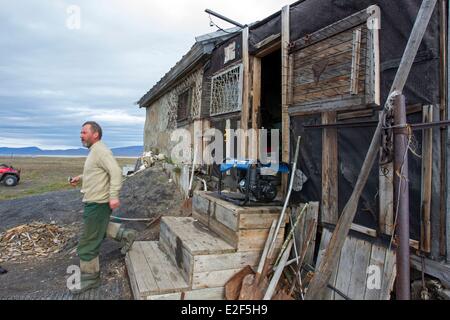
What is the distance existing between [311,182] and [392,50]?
5.59 feet

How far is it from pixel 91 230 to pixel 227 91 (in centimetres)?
351

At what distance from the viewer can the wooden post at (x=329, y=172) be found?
3.58 metres

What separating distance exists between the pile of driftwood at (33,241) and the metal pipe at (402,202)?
545cm

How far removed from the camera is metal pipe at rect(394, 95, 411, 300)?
90.6 inches

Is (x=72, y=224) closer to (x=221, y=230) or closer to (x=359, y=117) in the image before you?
(x=221, y=230)

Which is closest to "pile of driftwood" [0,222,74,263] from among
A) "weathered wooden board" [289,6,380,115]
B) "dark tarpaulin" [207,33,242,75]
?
"dark tarpaulin" [207,33,242,75]

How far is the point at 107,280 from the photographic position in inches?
171

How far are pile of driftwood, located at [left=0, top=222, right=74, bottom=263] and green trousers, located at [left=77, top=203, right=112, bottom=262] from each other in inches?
76.7

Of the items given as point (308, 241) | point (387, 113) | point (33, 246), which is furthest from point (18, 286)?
point (387, 113)

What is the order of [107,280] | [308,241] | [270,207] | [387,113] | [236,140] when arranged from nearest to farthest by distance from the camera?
1. [387,113]
2. [308,241]
3. [270,207]
4. [107,280]
5. [236,140]

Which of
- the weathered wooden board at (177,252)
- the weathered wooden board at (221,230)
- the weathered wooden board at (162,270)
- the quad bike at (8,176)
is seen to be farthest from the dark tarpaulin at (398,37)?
the quad bike at (8,176)

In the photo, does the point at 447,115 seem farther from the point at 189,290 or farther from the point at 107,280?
the point at 107,280

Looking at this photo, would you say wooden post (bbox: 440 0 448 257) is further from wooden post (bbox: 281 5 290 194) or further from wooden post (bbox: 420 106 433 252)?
wooden post (bbox: 281 5 290 194)

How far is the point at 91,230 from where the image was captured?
4062mm
